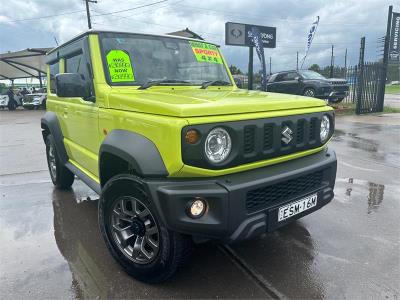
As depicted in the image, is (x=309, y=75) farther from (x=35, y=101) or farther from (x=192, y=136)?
(x=35, y=101)

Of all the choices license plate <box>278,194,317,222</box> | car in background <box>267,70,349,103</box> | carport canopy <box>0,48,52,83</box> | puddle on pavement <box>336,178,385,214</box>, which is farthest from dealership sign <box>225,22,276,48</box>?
license plate <box>278,194,317,222</box>

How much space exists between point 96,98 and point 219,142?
142cm

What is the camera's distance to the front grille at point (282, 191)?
2.55m

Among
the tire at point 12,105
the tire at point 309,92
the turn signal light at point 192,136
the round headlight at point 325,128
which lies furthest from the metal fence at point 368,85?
the tire at point 12,105

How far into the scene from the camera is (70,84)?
321 centimetres

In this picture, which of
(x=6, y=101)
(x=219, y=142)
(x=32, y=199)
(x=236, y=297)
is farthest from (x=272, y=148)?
(x=6, y=101)

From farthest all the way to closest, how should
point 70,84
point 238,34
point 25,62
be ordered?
1. point 25,62
2. point 238,34
3. point 70,84

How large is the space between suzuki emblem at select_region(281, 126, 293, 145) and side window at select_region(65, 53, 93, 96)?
1789 millimetres

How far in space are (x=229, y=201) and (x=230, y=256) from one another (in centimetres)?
110

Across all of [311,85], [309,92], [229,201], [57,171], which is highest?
[311,85]

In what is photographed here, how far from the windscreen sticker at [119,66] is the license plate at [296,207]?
179cm

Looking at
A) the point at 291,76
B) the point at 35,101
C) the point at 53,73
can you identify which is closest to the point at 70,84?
A: the point at 53,73

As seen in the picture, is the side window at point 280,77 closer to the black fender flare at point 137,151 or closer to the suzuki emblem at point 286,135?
the suzuki emblem at point 286,135

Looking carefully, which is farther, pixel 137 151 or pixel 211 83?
pixel 211 83
